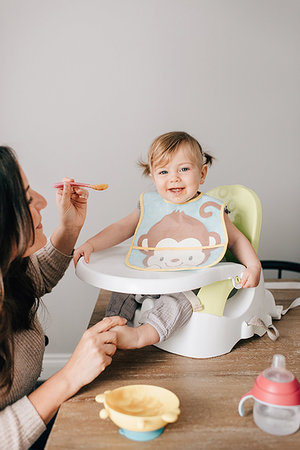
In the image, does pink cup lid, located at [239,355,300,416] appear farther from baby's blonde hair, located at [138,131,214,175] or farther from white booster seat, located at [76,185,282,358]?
baby's blonde hair, located at [138,131,214,175]

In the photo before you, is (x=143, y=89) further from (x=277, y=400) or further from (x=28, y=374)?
(x=277, y=400)

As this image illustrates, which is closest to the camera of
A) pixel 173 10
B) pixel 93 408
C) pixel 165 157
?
pixel 93 408

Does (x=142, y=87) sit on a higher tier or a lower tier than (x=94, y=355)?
higher

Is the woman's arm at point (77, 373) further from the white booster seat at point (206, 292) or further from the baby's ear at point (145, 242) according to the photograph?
the baby's ear at point (145, 242)

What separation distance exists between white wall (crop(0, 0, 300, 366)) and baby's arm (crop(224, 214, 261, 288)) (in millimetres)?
647

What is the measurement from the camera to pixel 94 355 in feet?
2.60

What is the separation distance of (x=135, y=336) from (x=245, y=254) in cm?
31

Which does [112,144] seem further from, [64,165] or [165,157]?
[165,157]

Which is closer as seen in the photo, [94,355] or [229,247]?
[94,355]

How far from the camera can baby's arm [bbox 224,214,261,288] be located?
95 centimetres

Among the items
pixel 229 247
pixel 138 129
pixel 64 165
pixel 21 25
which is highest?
pixel 21 25

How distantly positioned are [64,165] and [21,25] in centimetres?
50

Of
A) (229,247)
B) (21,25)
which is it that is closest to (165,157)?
(229,247)

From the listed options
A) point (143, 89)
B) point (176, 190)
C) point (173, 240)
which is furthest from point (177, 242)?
point (143, 89)
